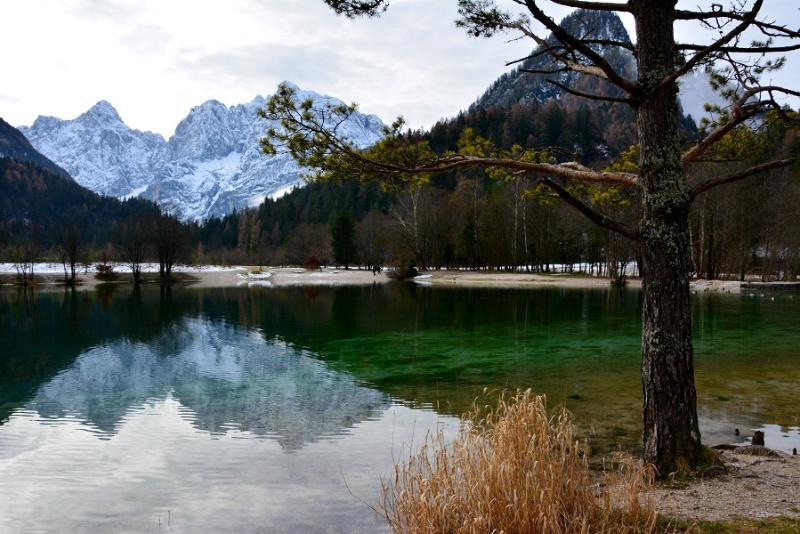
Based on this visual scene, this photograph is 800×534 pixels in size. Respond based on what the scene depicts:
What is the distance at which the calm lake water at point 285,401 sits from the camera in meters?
6.57

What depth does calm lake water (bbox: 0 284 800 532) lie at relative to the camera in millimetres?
6566

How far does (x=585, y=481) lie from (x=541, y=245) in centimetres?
6140

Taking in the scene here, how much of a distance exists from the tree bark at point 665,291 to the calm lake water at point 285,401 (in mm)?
1856

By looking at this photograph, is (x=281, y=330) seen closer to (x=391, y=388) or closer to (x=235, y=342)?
(x=235, y=342)

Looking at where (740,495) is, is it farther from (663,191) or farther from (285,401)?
(285,401)

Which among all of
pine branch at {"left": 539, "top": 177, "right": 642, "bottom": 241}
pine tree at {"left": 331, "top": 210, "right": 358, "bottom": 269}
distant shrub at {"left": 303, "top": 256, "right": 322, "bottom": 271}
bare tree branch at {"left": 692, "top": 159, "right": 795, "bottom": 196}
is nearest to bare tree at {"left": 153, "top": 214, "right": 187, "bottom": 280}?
distant shrub at {"left": 303, "top": 256, "right": 322, "bottom": 271}

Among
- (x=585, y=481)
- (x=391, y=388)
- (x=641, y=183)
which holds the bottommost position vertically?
(x=391, y=388)

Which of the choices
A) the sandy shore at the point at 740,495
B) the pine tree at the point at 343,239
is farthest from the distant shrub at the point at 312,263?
the sandy shore at the point at 740,495

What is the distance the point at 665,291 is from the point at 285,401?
7967 millimetres

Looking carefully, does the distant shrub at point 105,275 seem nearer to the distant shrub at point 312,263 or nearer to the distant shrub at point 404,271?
the distant shrub at point 312,263

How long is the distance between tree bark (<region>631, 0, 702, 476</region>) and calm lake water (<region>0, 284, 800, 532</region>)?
186 cm

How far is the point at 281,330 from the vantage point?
22344 mm

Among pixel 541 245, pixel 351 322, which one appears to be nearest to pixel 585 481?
Answer: pixel 351 322

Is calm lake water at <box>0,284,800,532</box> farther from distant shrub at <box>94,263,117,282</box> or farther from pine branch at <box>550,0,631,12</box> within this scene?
distant shrub at <box>94,263,117,282</box>
